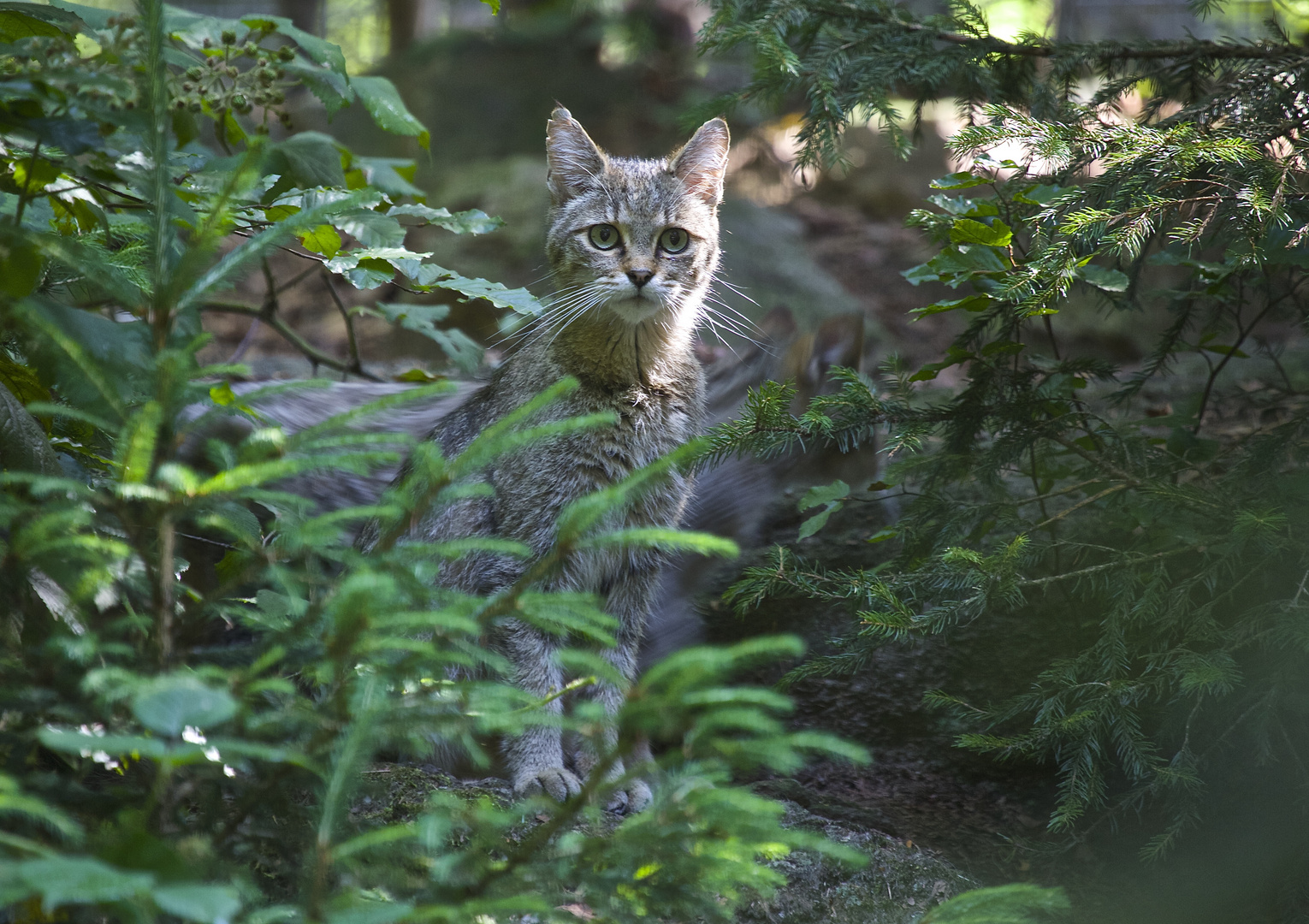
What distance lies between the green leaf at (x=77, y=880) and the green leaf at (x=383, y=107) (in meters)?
2.58

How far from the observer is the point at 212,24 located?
288 centimetres

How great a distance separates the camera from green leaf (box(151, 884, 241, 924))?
97cm

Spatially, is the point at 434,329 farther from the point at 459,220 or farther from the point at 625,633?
the point at 625,633

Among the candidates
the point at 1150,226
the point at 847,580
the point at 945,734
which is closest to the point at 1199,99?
the point at 1150,226

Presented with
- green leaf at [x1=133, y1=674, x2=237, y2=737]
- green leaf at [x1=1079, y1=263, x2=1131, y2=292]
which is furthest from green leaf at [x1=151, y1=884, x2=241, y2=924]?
green leaf at [x1=1079, y1=263, x2=1131, y2=292]

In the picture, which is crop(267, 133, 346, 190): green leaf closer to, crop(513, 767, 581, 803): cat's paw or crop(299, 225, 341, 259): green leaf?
crop(299, 225, 341, 259): green leaf

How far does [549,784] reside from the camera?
9.91 feet

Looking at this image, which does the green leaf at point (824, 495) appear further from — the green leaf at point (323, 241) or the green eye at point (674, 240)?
the green leaf at point (323, 241)

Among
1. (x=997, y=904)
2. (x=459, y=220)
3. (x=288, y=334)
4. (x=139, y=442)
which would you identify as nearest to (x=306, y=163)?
(x=459, y=220)

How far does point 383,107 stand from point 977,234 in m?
1.99

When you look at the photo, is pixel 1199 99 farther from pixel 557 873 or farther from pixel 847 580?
pixel 557 873

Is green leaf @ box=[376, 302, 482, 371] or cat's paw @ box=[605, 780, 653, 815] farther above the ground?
green leaf @ box=[376, 302, 482, 371]

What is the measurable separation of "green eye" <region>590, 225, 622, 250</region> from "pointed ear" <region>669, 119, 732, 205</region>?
0.42 m

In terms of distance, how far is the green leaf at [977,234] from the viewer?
2645 millimetres
